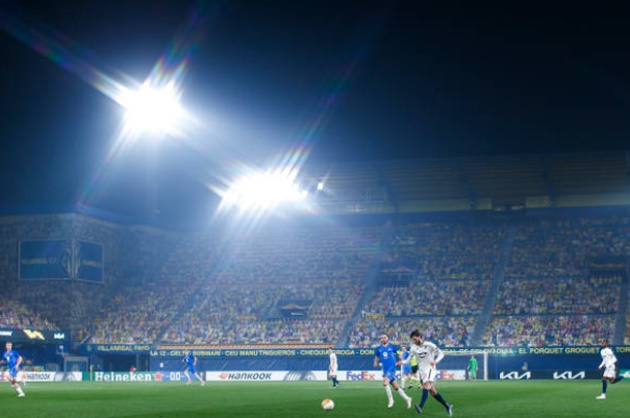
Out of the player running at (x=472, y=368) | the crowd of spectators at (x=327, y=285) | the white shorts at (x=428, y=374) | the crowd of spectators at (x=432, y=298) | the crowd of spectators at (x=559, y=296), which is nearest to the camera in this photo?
the white shorts at (x=428, y=374)

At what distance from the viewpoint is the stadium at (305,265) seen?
66.7 metres

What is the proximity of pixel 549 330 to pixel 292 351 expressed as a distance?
60.9ft

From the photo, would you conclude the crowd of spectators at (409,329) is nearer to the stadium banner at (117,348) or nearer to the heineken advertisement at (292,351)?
the heineken advertisement at (292,351)

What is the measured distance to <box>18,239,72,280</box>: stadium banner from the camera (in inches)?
2940

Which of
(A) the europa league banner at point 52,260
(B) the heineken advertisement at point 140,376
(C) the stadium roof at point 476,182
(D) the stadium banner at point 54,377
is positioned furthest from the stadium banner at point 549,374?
(A) the europa league banner at point 52,260

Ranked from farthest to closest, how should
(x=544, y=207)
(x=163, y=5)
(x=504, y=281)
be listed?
(x=544, y=207) < (x=504, y=281) < (x=163, y=5)

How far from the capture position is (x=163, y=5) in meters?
53.2

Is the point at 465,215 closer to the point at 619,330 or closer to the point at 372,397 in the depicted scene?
the point at 619,330

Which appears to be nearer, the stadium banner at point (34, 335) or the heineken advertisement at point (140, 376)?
the stadium banner at point (34, 335)

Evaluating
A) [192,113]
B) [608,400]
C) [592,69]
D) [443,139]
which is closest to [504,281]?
[443,139]

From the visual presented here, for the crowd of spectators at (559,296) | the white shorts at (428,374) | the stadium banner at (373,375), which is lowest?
the white shorts at (428,374)

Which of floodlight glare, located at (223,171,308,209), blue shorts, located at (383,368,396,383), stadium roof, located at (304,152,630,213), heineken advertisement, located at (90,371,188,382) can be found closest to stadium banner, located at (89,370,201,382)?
heineken advertisement, located at (90,371,188,382)

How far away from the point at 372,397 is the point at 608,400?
9209mm

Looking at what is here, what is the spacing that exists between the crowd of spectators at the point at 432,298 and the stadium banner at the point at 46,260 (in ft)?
79.8
